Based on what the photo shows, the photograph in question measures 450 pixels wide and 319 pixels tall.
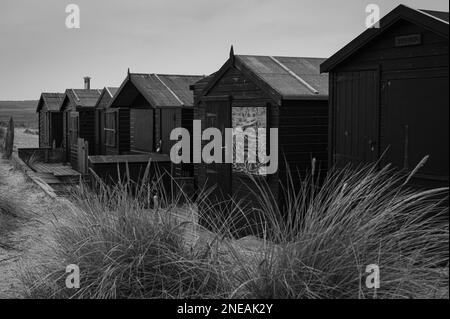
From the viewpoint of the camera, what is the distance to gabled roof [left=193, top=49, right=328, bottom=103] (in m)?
9.68

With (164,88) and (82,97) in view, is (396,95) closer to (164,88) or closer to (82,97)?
(164,88)

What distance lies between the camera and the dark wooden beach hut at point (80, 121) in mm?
23406

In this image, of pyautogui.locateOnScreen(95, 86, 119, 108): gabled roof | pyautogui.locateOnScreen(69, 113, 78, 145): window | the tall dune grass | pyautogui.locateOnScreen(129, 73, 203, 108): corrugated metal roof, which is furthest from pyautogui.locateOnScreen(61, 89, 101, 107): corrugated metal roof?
the tall dune grass

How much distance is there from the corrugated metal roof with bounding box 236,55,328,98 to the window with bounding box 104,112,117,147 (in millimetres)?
9614

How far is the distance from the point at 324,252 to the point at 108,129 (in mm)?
16677

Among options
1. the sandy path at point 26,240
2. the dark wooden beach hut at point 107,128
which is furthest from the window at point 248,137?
the dark wooden beach hut at point 107,128

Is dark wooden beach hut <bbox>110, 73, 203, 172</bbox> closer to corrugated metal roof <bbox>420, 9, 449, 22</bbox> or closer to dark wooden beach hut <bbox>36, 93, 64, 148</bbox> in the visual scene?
corrugated metal roof <bbox>420, 9, 449, 22</bbox>

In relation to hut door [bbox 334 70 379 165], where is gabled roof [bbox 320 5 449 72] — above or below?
above

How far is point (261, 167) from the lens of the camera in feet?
32.8

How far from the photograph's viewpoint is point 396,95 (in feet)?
22.9
